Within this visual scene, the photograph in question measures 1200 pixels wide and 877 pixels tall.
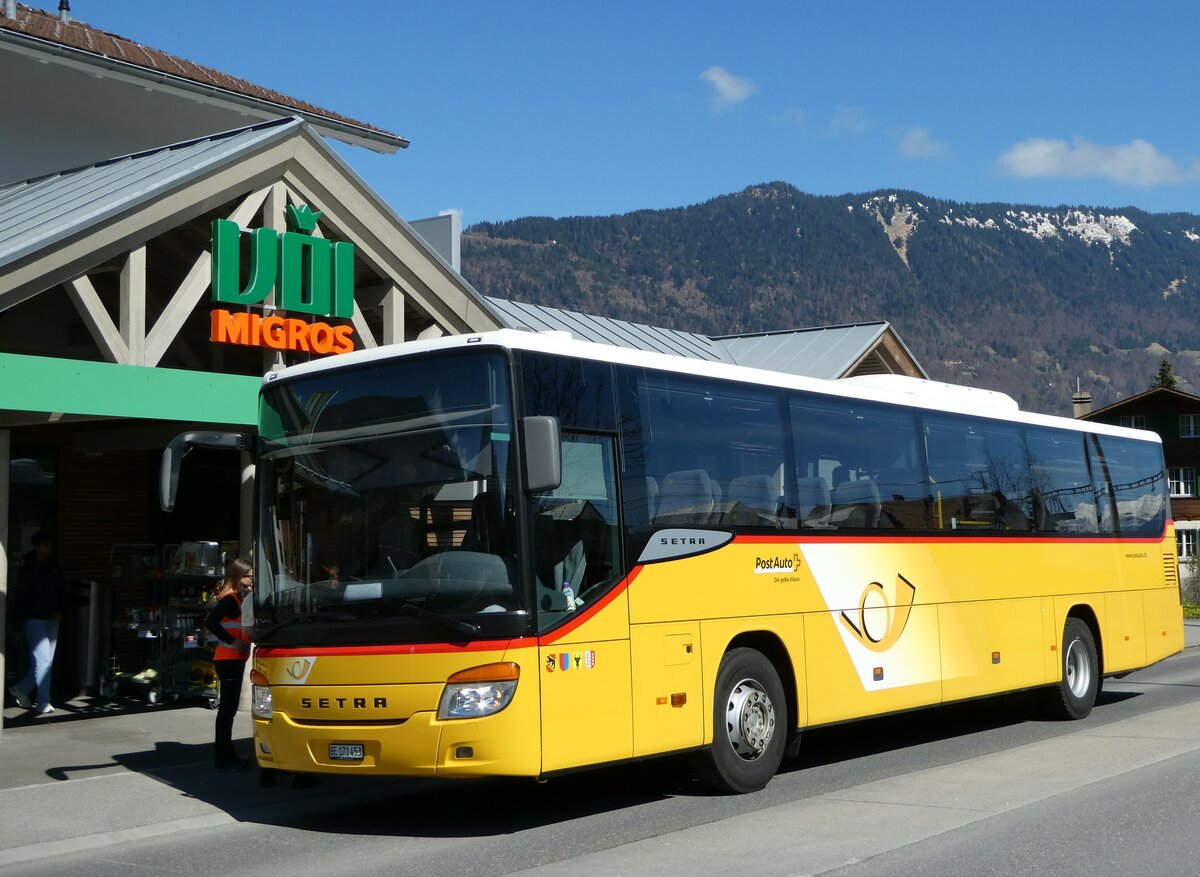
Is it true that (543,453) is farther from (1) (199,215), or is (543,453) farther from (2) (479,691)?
(1) (199,215)

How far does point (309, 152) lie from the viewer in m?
15.4

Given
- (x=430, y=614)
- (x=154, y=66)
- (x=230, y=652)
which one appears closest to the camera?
(x=430, y=614)

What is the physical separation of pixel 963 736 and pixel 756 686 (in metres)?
4.26

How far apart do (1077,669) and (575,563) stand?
8320 mm

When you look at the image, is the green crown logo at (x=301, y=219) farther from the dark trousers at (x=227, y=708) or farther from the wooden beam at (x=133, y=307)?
the dark trousers at (x=227, y=708)

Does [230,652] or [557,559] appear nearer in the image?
[557,559]

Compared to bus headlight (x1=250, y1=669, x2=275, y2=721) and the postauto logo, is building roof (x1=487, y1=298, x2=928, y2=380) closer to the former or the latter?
the postauto logo

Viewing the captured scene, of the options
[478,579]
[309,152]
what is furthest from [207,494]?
[478,579]

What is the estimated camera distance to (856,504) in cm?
1180

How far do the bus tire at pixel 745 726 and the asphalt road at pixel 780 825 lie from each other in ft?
0.62

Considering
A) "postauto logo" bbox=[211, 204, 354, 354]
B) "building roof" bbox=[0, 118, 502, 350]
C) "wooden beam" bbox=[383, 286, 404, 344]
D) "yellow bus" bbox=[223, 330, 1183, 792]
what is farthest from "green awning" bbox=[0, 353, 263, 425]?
"yellow bus" bbox=[223, 330, 1183, 792]

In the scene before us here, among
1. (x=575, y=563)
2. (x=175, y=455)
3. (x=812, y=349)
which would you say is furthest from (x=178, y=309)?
(x=812, y=349)

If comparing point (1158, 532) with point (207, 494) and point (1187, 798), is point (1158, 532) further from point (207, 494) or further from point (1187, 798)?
point (207, 494)

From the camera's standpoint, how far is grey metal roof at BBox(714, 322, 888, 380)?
3058cm
